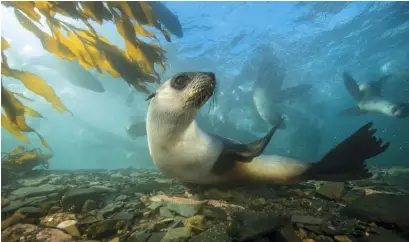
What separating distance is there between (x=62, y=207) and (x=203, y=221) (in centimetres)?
131

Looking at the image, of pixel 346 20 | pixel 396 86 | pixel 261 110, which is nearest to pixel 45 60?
pixel 261 110

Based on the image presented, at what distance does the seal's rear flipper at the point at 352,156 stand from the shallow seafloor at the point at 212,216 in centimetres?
15

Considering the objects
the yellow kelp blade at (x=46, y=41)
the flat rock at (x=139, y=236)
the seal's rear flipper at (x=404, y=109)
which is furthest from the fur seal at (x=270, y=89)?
the flat rock at (x=139, y=236)

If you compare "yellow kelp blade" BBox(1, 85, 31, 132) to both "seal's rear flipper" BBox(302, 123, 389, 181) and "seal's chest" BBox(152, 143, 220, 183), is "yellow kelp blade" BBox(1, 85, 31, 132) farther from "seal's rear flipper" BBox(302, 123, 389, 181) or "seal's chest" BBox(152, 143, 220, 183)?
"seal's rear flipper" BBox(302, 123, 389, 181)

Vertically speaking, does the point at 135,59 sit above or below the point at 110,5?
below

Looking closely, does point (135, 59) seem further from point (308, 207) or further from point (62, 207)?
point (308, 207)

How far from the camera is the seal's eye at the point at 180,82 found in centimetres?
246

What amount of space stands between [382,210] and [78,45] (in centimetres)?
394

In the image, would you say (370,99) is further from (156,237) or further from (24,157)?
(24,157)

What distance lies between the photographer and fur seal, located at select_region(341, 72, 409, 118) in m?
8.86

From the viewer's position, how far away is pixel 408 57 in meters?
18.5

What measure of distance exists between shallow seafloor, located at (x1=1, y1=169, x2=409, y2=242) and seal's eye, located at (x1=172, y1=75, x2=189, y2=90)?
115 cm

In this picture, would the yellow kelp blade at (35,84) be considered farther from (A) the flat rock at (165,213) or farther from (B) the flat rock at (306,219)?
(B) the flat rock at (306,219)

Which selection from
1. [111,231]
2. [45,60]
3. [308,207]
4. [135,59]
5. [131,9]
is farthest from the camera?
[45,60]
